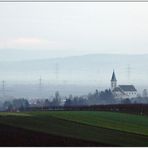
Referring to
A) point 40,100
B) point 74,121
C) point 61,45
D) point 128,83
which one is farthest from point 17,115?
point 128,83

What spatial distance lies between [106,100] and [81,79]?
367 mm

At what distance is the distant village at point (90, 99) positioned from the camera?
4.28 m

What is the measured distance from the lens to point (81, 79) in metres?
4.26

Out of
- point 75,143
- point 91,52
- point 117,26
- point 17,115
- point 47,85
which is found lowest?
point 75,143

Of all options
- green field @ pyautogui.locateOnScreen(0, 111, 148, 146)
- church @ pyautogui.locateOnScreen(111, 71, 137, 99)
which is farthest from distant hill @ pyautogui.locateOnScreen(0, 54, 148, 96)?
green field @ pyautogui.locateOnScreen(0, 111, 148, 146)

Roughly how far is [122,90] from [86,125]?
21.0 inches

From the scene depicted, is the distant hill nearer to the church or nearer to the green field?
the church

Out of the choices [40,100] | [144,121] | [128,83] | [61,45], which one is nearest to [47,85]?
[40,100]

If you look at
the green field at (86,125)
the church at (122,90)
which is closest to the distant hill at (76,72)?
the church at (122,90)

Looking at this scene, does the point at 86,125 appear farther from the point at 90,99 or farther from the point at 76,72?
the point at 76,72

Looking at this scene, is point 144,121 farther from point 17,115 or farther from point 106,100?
point 17,115

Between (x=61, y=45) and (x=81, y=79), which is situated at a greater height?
(x=61, y=45)

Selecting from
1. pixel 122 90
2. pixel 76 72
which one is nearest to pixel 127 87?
pixel 122 90

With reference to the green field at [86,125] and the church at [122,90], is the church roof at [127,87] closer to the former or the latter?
the church at [122,90]
